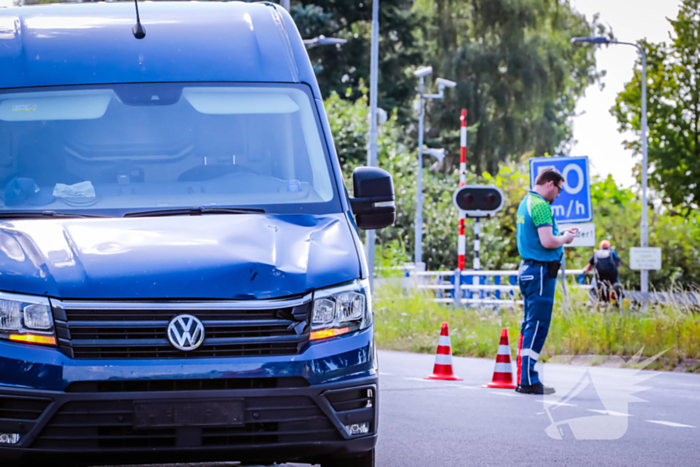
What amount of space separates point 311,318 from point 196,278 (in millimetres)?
497

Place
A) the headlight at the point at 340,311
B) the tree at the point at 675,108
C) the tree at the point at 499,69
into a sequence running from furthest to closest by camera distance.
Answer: the tree at the point at 499,69, the tree at the point at 675,108, the headlight at the point at 340,311

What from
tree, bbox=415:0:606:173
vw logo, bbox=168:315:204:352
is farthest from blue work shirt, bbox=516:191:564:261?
tree, bbox=415:0:606:173

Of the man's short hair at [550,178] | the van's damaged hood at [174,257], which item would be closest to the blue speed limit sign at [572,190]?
the man's short hair at [550,178]

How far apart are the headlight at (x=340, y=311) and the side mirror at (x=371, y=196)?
1027 mm

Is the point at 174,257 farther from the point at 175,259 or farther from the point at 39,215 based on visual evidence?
the point at 39,215

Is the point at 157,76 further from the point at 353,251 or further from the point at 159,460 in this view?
the point at 159,460

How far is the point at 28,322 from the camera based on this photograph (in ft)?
14.8

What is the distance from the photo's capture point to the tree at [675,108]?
44219 mm

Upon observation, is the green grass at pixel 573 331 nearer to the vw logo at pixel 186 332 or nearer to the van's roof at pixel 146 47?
the van's roof at pixel 146 47

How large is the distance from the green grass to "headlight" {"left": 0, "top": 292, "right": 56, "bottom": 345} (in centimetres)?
1054

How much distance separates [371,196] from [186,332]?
1.66m

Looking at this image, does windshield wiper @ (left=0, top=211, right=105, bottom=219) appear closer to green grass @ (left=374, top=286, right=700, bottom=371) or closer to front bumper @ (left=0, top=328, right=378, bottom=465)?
front bumper @ (left=0, top=328, right=378, bottom=465)

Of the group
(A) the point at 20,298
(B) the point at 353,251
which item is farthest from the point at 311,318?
(A) the point at 20,298

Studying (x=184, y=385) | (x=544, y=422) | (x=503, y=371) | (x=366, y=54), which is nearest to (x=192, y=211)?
(x=184, y=385)
